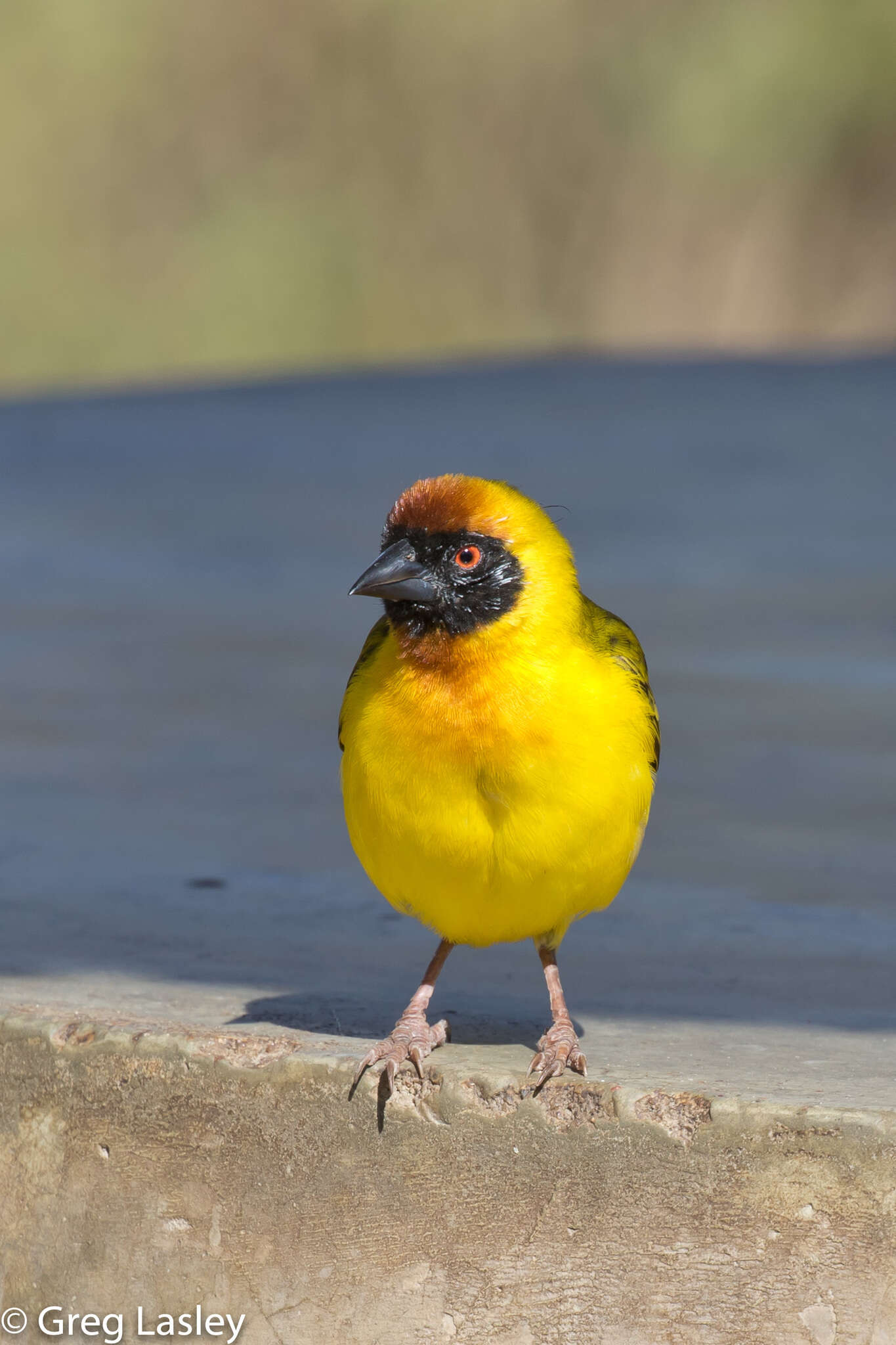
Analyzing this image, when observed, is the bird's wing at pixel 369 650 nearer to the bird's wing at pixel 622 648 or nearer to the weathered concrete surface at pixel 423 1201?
the bird's wing at pixel 622 648

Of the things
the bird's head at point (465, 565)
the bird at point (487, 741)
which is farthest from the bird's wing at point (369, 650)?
the bird's head at point (465, 565)

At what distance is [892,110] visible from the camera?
14.6m

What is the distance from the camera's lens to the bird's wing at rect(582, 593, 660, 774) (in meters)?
3.53

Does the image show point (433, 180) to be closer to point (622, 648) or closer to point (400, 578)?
point (622, 648)

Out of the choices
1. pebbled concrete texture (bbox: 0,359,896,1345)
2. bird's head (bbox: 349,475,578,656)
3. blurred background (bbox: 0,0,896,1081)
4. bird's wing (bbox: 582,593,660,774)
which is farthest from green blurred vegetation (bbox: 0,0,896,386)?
bird's head (bbox: 349,475,578,656)

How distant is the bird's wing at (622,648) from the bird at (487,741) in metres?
0.07

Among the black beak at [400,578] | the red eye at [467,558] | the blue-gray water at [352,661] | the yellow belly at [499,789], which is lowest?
the blue-gray water at [352,661]

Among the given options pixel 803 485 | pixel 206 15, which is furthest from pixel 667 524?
pixel 206 15

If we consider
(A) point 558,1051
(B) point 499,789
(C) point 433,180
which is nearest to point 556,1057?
(A) point 558,1051

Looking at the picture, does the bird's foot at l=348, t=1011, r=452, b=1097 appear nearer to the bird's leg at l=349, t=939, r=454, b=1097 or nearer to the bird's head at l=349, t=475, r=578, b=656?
the bird's leg at l=349, t=939, r=454, b=1097

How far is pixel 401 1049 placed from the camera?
3219mm

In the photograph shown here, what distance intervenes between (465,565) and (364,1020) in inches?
43.2

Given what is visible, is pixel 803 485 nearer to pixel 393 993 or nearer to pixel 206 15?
pixel 393 993

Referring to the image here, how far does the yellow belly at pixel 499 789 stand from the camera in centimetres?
322
